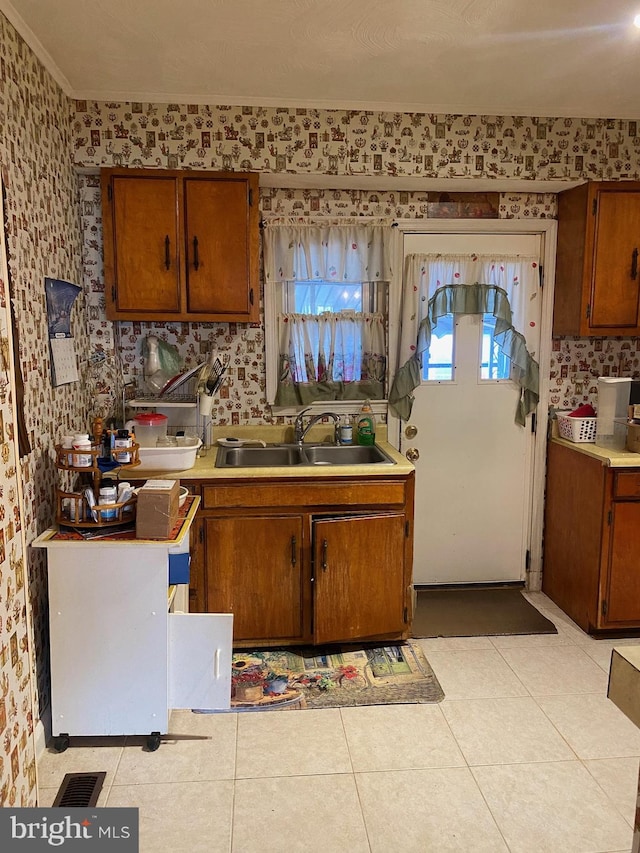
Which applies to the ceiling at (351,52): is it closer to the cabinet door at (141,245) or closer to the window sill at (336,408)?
the cabinet door at (141,245)

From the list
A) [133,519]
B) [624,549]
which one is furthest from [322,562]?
[624,549]

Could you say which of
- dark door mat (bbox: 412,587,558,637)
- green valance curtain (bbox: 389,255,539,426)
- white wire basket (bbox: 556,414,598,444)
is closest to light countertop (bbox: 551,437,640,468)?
white wire basket (bbox: 556,414,598,444)

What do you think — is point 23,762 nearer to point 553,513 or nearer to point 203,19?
point 203,19

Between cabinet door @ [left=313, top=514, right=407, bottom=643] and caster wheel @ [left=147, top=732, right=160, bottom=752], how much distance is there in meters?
0.82

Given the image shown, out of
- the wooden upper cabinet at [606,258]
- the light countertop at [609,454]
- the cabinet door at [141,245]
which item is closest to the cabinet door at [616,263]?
the wooden upper cabinet at [606,258]

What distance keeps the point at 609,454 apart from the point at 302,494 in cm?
149

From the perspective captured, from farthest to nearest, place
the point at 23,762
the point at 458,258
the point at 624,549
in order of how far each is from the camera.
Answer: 1. the point at 458,258
2. the point at 624,549
3. the point at 23,762

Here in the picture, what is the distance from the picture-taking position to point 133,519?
2.34m

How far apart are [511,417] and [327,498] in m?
1.35

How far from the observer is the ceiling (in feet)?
6.98

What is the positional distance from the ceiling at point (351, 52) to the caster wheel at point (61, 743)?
2509 mm

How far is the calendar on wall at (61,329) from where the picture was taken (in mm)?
2568

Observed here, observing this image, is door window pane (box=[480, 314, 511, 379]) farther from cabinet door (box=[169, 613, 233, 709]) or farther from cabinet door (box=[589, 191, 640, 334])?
cabinet door (box=[169, 613, 233, 709])

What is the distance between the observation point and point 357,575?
2863mm
